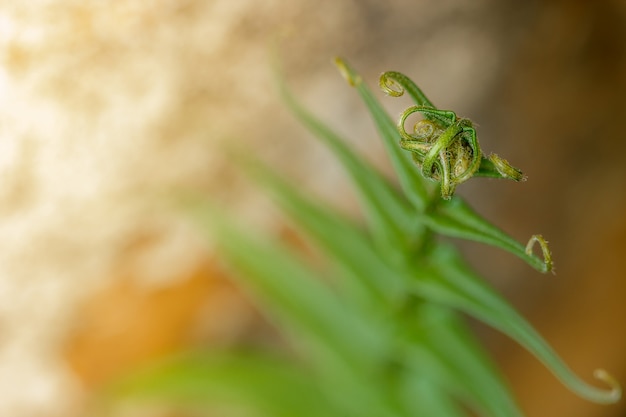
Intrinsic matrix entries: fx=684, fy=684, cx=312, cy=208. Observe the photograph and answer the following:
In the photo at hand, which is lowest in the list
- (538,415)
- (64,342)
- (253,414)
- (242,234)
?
(538,415)

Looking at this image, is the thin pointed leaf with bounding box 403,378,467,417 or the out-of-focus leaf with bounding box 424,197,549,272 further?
the thin pointed leaf with bounding box 403,378,467,417

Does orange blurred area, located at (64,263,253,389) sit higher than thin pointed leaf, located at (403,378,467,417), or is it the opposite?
orange blurred area, located at (64,263,253,389)

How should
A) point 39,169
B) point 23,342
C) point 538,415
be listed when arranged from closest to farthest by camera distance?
point 39,169 < point 23,342 < point 538,415

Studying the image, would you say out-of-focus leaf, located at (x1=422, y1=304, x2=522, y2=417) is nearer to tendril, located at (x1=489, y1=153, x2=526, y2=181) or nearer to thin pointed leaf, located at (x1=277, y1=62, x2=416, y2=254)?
thin pointed leaf, located at (x1=277, y1=62, x2=416, y2=254)

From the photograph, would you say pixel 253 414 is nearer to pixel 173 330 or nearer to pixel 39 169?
pixel 173 330

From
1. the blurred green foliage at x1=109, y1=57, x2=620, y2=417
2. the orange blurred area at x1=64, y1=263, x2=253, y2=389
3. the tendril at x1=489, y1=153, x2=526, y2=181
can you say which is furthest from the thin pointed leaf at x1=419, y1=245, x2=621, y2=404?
the orange blurred area at x1=64, y1=263, x2=253, y2=389

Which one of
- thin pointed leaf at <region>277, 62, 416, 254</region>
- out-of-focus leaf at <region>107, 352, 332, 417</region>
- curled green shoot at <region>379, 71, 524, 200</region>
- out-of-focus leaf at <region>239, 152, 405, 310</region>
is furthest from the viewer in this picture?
out-of-focus leaf at <region>107, 352, 332, 417</region>

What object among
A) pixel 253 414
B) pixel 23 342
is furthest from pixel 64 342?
pixel 253 414

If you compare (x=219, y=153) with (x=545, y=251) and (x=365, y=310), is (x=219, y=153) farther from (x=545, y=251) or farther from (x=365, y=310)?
(x=545, y=251)
